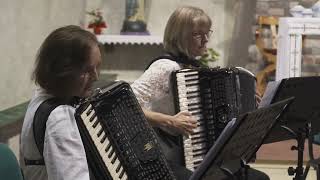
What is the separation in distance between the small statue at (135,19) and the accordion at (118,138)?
15.6 ft

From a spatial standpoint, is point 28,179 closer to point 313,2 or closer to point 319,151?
point 319,151

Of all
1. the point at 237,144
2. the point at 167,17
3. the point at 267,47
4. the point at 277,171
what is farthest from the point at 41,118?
the point at 167,17

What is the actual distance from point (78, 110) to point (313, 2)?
501 centimetres

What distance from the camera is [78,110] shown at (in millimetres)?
1621

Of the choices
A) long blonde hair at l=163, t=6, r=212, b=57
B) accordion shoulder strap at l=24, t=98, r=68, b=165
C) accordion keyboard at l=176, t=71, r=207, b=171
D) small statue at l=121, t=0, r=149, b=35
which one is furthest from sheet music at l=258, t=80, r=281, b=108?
small statue at l=121, t=0, r=149, b=35

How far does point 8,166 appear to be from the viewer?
182cm

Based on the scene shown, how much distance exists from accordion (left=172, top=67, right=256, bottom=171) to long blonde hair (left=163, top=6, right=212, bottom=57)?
20cm

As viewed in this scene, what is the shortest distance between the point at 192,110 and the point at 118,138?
81 cm

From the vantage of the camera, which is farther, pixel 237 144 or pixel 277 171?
pixel 277 171

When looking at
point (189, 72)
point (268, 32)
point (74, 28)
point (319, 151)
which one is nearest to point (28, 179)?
point (74, 28)

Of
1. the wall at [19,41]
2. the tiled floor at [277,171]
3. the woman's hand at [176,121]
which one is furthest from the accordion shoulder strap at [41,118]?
the tiled floor at [277,171]

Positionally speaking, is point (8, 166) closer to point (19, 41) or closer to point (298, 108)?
point (298, 108)

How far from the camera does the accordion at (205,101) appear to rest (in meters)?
2.52

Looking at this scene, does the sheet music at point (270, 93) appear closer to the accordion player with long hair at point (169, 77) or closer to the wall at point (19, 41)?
the accordion player with long hair at point (169, 77)
